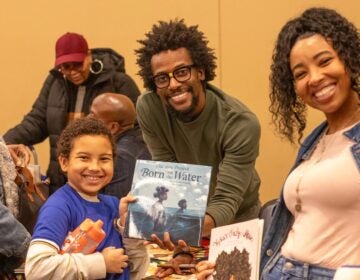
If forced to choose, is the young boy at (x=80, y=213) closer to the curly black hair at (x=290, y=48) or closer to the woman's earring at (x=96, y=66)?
the curly black hair at (x=290, y=48)

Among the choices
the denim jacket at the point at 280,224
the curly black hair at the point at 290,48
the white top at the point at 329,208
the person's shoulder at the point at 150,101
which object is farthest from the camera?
the person's shoulder at the point at 150,101

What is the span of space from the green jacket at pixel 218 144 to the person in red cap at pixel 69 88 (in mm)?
1203

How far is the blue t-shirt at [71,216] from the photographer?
5.86 ft

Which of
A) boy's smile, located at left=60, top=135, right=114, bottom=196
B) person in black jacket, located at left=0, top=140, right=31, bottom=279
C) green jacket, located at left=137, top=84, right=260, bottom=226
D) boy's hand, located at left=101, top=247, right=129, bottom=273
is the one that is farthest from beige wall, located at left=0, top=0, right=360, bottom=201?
boy's hand, located at left=101, top=247, right=129, bottom=273

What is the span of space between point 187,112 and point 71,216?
2.17 feet

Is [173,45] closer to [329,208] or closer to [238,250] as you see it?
[238,250]

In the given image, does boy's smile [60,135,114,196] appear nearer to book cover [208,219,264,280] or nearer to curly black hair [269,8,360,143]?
book cover [208,219,264,280]

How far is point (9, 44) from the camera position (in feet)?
15.8

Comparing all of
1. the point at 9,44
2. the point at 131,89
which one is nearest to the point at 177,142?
the point at 131,89

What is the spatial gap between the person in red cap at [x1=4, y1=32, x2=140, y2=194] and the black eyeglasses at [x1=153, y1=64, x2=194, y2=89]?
1.37 meters

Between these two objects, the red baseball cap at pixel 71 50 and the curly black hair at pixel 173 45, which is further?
the red baseball cap at pixel 71 50

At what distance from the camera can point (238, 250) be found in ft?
5.11

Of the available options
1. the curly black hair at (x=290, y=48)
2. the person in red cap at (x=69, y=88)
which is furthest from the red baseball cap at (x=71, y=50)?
the curly black hair at (x=290, y=48)

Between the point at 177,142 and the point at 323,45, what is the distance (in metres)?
1.05
